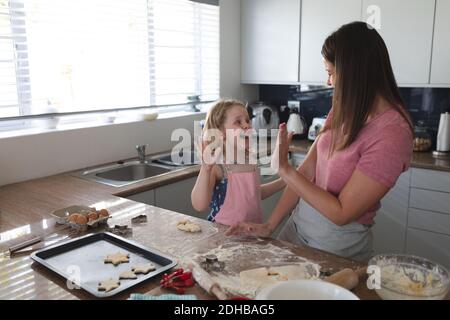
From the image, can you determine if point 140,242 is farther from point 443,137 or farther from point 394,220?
point 443,137

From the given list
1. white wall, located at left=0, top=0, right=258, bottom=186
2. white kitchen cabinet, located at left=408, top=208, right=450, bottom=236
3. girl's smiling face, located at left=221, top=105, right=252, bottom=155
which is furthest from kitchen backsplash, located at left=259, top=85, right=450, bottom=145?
girl's smiling face, located at left=221, top=105, right=252, bottom=155

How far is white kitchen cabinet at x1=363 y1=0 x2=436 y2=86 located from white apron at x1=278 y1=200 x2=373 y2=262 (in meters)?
1.59

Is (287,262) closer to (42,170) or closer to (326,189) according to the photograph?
(326,189)

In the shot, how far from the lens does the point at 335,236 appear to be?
4.43 feet

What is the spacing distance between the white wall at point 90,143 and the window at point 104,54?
0.44 feet

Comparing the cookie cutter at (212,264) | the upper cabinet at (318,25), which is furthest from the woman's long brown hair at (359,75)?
the upper cabinet at (318,25)

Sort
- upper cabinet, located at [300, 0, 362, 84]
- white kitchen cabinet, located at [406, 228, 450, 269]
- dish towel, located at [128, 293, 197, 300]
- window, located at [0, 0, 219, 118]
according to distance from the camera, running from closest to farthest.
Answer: dish towel, located at [128, 293, 197, 300], window, located at [0, 0, 219, 118], white kitchen cabinet, located at [406, 228, 450, 269], upper cabinet, located at [300, 0, 362, 84]

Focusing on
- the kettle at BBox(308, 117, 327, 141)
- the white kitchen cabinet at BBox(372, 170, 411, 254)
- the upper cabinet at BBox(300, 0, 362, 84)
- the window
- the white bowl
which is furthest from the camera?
the kettle at BBox(308, 117, 327, 141)

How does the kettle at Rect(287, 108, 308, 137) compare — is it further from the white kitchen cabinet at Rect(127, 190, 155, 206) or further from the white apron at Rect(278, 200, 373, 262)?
the white apron at Rect(278, 200, 373, 262)

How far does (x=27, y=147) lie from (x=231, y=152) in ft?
3.59

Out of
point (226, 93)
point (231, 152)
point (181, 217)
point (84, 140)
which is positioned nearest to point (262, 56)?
point (226, 93)

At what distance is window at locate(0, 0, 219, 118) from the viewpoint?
204cm

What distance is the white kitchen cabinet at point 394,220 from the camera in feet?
8.20
